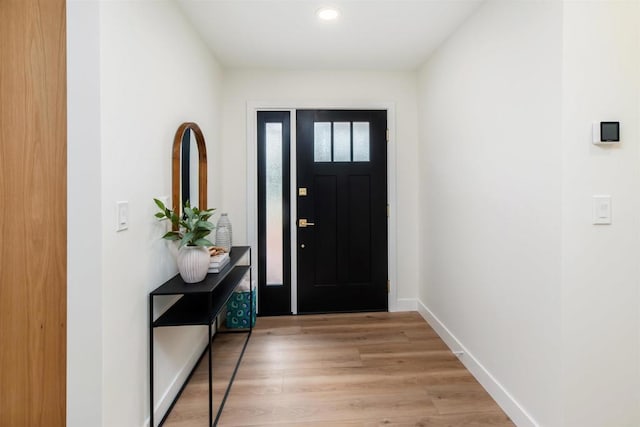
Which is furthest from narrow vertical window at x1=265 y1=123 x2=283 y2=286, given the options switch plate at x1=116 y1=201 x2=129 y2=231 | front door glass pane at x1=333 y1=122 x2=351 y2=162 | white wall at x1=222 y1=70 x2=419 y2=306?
switch plate at x1=116 y1=201 x2=129 y2=231

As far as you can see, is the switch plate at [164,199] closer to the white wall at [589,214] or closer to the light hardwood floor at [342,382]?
the light hardwood floor at [342,382]

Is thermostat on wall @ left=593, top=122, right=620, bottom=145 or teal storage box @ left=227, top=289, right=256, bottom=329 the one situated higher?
thermostat on wall @ left=593, top=122, right=620, bottom=145

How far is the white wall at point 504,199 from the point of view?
1.50m

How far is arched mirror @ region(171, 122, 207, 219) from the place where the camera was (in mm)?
1974

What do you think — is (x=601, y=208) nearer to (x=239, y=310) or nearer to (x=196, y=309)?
(x=196, y=309)

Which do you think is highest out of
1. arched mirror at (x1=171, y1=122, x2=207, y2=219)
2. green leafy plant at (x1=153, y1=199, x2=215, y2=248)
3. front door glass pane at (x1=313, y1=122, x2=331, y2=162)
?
front door glass pane at (x1=313, y1=122, x2=331, y2=162)

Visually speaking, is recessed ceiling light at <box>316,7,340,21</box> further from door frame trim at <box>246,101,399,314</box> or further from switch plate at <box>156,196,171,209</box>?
switch plate at <box>156,196,171,209</box>

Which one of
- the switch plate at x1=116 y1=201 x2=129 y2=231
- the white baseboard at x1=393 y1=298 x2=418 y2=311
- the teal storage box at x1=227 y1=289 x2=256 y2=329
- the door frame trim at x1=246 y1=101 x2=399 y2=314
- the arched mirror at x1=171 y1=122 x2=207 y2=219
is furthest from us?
the white baseboard at x1=393 y1=298 x2=418 y2=311

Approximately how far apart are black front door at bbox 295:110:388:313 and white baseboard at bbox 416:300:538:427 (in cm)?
82

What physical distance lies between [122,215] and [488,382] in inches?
91.2

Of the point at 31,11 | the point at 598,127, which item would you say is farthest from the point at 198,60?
the point at 598,127

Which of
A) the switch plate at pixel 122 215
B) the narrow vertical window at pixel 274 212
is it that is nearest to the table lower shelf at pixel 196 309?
the switch plate at pixel 122 215

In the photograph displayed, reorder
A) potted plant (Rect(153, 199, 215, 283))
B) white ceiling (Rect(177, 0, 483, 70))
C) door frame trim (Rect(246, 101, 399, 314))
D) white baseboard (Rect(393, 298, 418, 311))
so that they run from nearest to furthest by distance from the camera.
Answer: potted plant (Rect(153, 199, 215, 283)) < white ceiling (Rect(177, 0, 483, 70)) < door frame trim (Rect(246, 101, 399, 314)) < white baseboard (Rect(393, 298, 418, 311))

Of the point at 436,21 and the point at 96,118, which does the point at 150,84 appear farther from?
the point at 436,21
